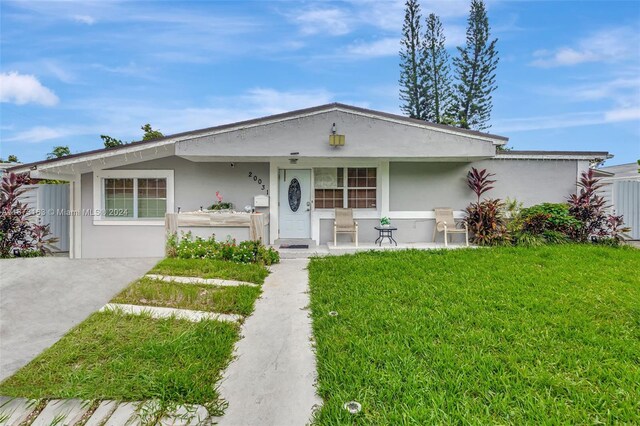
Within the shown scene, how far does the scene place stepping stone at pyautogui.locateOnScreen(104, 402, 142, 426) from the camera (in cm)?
223

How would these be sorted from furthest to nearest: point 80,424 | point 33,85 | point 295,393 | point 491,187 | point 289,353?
1. point 33,85
2. point 491,187
3. point 289,353
4. point 295,393
5. point 80,424

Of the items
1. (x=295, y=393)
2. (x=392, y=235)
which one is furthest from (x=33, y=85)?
(x=295, y=393)

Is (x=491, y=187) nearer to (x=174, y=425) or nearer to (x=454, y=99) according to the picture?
(x=174, y=425)

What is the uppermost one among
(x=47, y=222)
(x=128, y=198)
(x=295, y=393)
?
(x=128, y=198)

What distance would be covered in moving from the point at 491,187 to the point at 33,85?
13.9 meters

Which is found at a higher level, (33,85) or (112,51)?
(112,51)

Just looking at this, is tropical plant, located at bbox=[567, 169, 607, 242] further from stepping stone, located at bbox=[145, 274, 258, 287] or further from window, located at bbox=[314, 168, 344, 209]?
stepping stone, located at bbox=[145, 274, 258, 287]

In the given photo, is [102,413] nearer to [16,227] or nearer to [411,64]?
[16,227]

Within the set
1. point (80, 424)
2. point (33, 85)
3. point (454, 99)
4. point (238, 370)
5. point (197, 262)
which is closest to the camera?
point (80, 424)

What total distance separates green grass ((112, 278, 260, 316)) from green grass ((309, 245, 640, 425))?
0.98 metres

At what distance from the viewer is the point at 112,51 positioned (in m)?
10.2

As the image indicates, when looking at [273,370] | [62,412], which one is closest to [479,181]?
[273,370]

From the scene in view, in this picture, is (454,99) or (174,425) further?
(454,99)

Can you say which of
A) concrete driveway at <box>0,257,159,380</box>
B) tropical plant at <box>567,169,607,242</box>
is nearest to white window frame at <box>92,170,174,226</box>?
concrete driveway at <box>0,257,159,380</box>
